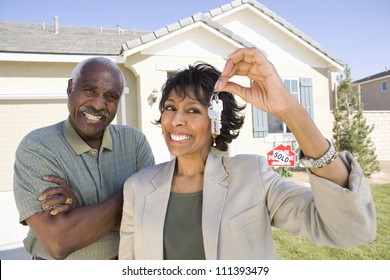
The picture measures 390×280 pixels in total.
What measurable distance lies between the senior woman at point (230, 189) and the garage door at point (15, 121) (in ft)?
17.2

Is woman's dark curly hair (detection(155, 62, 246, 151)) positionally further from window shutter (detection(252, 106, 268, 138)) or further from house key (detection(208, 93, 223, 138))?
window shutter (detection(252, 106, 268, 138))

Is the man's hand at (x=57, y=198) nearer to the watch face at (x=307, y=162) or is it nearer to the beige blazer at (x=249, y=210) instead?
the beige blazer at (x=249, y=210)

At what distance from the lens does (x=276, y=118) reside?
7371 mm

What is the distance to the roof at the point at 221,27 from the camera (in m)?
5.85

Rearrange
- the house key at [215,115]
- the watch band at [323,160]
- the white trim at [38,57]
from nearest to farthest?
1. the watch band at [323,160]
2. the house key at [215,115]
3. the white trim at [38,57]

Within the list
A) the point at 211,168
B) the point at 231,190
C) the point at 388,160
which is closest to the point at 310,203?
the point at 231,190

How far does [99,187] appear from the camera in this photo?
4.71ft

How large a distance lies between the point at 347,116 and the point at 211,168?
278 inches

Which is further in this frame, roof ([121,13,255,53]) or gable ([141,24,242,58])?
gable ([141,24,242,58])

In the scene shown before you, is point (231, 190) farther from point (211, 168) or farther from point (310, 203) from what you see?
point (310, 203)

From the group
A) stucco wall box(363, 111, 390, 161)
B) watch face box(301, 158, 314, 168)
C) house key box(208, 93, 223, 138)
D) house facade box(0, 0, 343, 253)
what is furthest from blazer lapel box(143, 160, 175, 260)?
stucco wall box(363, 111, 390, 161)

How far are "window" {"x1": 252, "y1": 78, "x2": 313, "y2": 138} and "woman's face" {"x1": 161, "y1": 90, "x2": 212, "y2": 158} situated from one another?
5747mm

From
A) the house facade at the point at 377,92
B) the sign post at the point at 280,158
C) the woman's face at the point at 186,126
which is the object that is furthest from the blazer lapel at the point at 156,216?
the house facade at the point at 377,92

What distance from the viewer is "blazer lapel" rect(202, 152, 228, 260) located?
117cm
